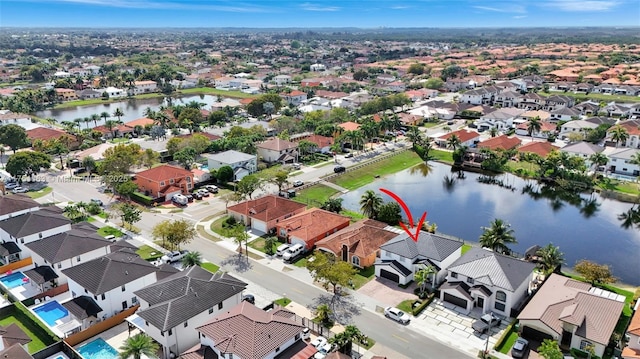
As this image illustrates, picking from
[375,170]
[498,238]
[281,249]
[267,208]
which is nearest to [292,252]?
[281,249]

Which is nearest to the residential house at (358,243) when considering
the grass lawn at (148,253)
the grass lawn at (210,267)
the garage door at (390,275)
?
the garage door at (390,275)

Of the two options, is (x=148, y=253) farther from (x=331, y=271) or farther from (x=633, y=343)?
(x=633, y=343)

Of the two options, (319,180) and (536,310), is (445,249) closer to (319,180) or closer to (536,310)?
(536,310)

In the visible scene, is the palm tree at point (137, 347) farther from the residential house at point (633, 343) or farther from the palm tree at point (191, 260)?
the residential house at point (633, 343)

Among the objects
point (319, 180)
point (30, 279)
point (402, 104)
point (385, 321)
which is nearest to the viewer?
point (385, 321)

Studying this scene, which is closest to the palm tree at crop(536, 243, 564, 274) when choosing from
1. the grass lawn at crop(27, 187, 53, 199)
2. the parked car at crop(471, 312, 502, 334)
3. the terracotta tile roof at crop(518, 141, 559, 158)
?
the parked car at crop(471, 312, 502, 334)

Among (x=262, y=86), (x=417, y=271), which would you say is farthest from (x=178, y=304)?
(x=262, y=86)
